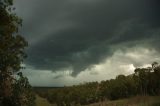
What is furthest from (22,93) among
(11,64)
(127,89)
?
(127,89)

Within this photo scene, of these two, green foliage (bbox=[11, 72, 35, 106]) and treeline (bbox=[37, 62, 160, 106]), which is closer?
green foliage (bbox=[11, 72, 35, 106])

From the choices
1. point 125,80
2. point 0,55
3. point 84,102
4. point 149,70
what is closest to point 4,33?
point 0,55

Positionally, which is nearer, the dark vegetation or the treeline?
the dark vegetation

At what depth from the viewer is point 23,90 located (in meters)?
28.8

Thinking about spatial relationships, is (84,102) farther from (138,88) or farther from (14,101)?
(14,101)

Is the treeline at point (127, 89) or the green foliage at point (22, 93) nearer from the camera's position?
the green foliage at point (22, 93)

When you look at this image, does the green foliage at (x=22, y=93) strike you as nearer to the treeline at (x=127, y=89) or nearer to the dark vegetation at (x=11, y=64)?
the dark vegetation at (x=11, y=64)

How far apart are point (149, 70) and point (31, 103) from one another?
410 ft

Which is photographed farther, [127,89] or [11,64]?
[127,89]

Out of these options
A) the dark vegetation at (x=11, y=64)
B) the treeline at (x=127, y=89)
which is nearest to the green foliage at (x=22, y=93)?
the dark vegetation at (x=11, y=64)

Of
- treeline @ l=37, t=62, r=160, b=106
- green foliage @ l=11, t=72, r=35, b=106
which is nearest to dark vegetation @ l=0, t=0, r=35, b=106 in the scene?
green foliage @ l=11, t=72, r=35, b=106

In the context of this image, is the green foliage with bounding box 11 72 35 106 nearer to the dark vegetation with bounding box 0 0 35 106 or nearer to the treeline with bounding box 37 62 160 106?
the dark vegetation with bounding box 0 0 35 106

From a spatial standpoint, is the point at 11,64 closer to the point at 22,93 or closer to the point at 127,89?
the point at 22,93

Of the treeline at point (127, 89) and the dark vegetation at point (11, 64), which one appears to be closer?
the dark vegetation at point (11, 64)
